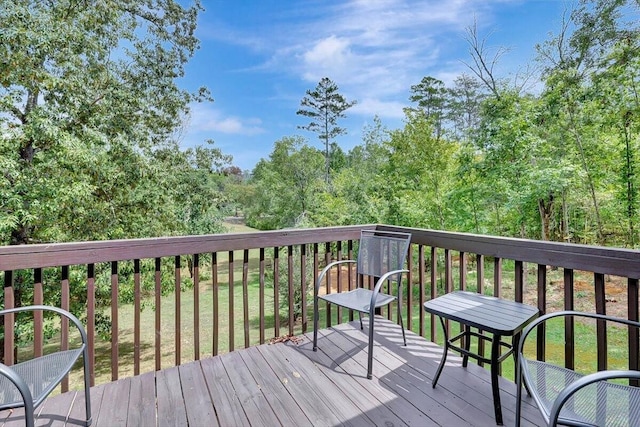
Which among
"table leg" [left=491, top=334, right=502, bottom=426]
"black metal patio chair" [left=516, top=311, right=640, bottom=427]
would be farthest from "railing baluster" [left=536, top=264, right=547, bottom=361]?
"black metal patio chair" [left=516, top=311, right=640, bottom=427]

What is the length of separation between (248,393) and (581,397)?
162cm

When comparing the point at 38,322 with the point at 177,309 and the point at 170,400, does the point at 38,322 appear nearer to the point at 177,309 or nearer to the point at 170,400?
the point at 177,309

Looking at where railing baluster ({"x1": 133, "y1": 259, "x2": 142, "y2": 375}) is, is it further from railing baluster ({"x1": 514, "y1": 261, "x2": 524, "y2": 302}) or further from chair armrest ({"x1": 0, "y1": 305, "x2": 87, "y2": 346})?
railing baluster ({"x1": 514, "y1": 261, "x2": 524, "y2": 302})

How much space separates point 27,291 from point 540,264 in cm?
702

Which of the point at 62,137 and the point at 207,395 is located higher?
the point at 62,137

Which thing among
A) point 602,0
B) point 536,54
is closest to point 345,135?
point 536,54

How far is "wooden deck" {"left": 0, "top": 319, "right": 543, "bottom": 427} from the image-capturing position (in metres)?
→ 1.65

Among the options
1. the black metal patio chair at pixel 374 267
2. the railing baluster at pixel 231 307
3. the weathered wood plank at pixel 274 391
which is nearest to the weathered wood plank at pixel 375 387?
the black metal patio chair at pixel 374 267

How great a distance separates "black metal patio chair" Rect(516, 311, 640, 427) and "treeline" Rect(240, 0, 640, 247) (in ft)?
22.0

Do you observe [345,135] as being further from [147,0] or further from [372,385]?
[372,385]

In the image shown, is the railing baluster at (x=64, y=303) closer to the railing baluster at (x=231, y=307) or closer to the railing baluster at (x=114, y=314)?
the railing baluster at (x=114, y=314)

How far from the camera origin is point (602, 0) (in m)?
8.16

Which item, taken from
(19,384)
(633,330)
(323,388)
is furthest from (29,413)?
(633,330)

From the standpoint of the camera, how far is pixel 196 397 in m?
1.85
